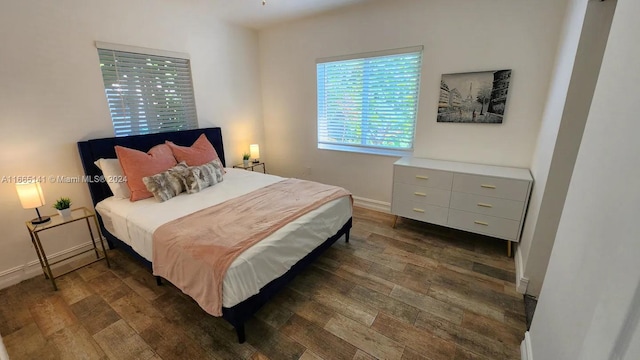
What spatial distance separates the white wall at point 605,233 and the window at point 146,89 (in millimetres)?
3527

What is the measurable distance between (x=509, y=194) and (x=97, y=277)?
3.68m

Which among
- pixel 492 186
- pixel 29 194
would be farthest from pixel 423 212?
pixel 29 194

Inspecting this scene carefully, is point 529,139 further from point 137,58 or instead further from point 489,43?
point 137,58

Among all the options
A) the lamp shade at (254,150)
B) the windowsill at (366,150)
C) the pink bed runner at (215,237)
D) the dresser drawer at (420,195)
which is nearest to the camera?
the pink bed runner at (215,237)

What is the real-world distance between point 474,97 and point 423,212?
4.20 feet

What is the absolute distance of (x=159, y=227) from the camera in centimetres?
186

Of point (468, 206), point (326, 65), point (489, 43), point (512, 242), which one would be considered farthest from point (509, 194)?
point (326, 65)

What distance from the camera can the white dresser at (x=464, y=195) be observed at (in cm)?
229

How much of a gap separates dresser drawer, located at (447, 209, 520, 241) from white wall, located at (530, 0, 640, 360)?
132cm

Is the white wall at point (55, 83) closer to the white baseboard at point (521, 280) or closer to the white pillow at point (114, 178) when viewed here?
the white pillow at point (114, 178)

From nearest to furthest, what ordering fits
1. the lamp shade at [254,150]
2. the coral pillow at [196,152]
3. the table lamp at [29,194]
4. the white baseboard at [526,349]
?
the white baseboard at [526,349] → the table lamp at [29,194] → the coral pillow at [196,152] → the lamp shade at [254,150]

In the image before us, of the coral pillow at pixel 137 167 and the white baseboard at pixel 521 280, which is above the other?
the coral pillow at pixel 137 167

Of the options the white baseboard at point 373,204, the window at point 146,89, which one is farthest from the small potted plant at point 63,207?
the white baseboard at point 373,204

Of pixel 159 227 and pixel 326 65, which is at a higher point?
pixel 326 65
